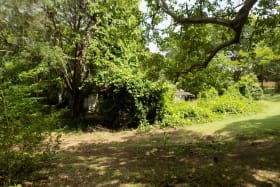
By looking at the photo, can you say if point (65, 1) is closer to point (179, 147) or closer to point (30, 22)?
point (30, 22)

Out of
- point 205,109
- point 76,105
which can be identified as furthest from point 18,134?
point 205,109

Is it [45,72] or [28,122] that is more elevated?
[45,72]

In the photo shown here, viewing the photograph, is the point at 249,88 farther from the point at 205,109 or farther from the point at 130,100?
the point at 130,100

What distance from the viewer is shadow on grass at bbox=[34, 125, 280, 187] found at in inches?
215

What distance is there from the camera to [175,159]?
23.1 ft

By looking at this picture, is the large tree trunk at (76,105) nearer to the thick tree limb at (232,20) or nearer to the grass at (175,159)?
the grass at (175,159)

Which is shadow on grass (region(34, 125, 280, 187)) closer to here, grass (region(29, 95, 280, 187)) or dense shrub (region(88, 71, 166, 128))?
grass (region(29, 95, 280, 187))

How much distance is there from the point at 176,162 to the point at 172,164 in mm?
211

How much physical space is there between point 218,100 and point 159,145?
855 cm

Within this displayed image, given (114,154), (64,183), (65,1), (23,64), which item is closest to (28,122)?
(64,183)

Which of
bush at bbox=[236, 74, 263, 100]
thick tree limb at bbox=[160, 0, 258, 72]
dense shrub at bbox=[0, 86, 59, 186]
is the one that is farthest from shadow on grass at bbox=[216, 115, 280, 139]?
bush at bbox=[236, 74, 263, 100]

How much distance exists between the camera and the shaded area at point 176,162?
5.48 m

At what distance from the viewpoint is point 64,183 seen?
564 centimetres

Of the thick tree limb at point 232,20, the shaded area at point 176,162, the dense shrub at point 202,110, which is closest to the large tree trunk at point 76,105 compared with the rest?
the shaded area at point 176,162
